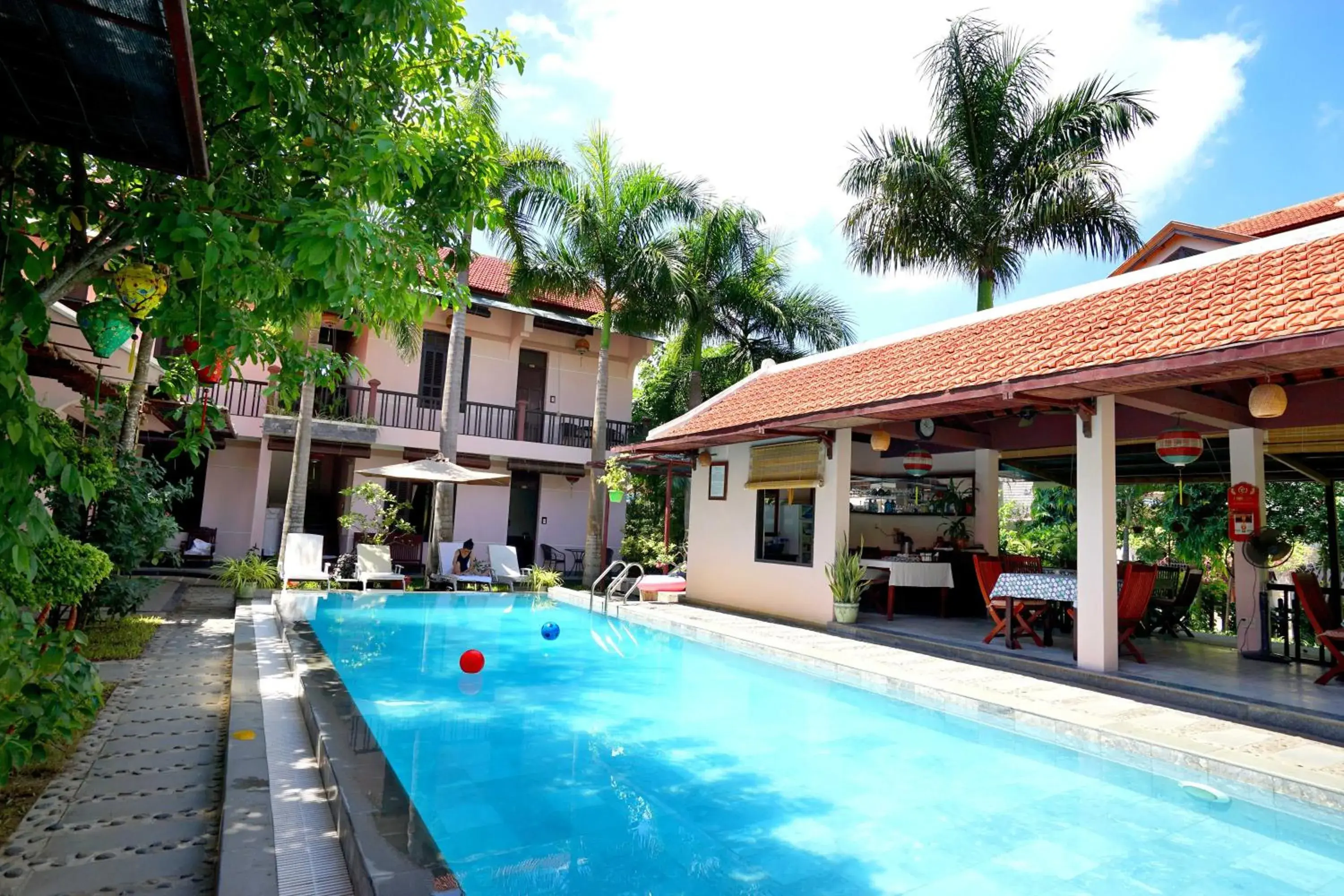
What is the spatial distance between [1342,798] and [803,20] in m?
9.61

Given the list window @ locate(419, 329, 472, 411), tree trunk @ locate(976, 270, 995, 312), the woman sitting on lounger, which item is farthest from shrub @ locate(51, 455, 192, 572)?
tree trunk @ locate(976, 270, 995, 312)

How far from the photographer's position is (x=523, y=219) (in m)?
16.1

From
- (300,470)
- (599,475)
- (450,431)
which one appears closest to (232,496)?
(300,470)

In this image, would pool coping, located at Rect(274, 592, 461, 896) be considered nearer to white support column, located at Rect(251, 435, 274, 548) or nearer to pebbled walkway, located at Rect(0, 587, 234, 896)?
pebbled walkway, located at Rect(0, 587, 234, 896)

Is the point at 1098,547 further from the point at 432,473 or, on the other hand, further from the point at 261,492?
the point at 261,492

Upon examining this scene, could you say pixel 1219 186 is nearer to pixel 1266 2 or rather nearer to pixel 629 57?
pixel 1266 2

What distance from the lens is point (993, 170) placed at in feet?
51.5

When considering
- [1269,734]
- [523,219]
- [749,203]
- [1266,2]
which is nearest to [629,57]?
[523,219]

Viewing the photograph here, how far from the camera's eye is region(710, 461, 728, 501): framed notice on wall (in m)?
13.3

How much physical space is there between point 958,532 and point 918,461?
66.7 inches

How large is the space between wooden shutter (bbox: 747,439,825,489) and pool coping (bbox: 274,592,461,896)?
7.05 meters

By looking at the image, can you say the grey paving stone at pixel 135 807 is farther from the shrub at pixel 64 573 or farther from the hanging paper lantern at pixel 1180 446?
the hanging paper lantern at pixel 1180 446

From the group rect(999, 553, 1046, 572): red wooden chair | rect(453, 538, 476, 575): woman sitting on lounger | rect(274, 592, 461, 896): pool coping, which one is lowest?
rect(274, 592, 461, 896): pool coping

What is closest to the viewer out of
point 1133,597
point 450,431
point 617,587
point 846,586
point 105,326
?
point 105,326
